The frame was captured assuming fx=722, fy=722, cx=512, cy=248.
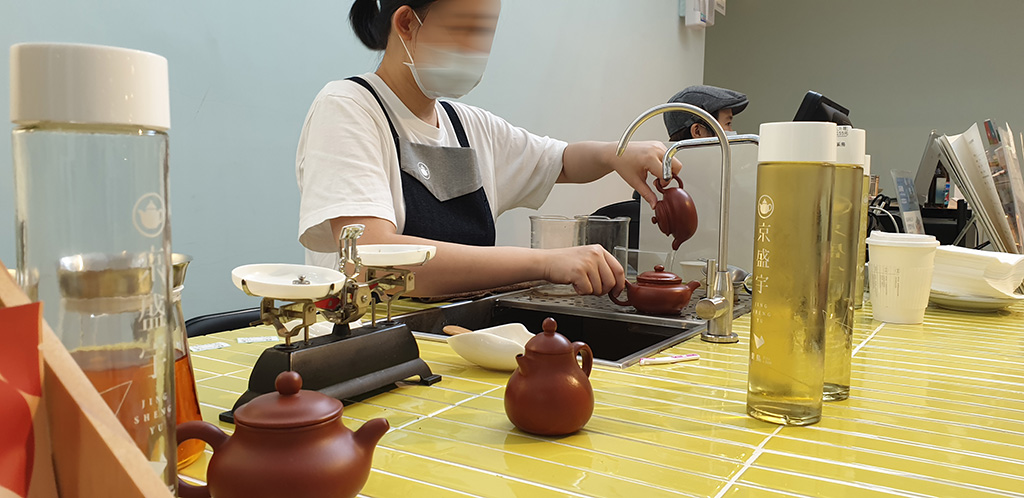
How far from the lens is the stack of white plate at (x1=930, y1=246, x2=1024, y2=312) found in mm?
1437

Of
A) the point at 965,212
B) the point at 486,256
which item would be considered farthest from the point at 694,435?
the point at 965,212

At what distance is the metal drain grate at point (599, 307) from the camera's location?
1.36m

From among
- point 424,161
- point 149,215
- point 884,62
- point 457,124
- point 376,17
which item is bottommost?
point 149,215

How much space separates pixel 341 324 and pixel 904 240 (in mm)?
1031

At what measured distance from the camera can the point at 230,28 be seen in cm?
203

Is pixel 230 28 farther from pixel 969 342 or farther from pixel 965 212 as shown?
pixel 965 212

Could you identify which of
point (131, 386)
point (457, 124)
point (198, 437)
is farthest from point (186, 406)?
point (457, 124)

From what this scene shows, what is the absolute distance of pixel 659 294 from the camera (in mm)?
1369

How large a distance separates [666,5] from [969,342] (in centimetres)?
408

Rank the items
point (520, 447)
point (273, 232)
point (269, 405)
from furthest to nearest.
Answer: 1. point (273, 232)
2. point (520, 447)
3. point (269, 405)

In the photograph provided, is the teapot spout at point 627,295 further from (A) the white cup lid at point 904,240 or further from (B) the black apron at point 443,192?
(B) the black apron at point 443,192

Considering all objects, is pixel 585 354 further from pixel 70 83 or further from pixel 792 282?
pixel 70 83

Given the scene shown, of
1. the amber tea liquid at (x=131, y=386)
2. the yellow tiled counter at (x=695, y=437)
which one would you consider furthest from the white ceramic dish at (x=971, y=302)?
the amber tea liquid at (x=131, y=386)

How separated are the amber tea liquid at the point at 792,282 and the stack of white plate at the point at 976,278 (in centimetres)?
98
